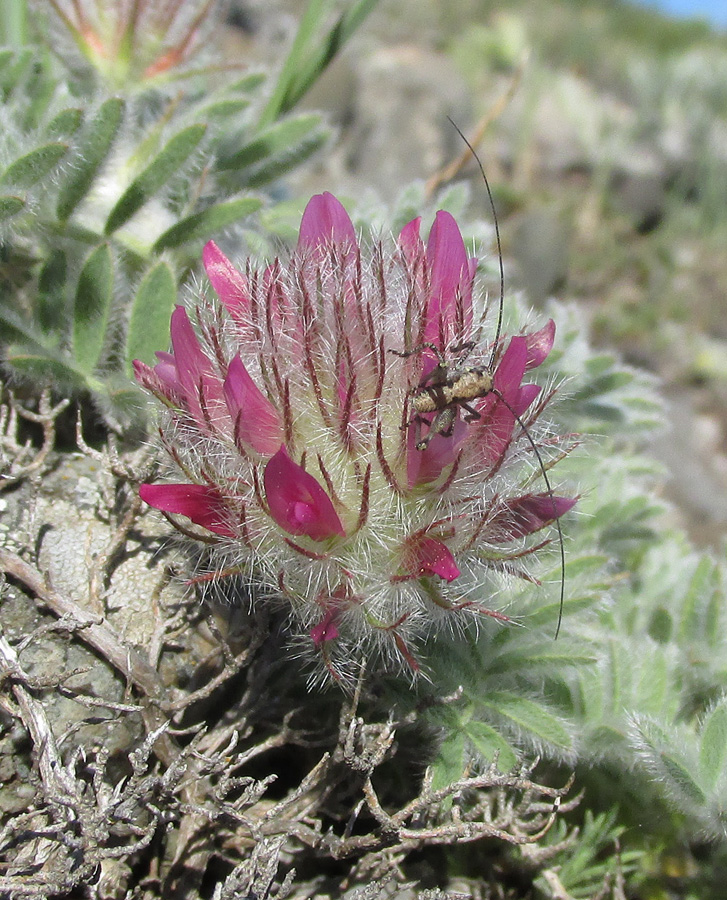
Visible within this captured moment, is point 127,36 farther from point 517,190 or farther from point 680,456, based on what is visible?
point 517,190

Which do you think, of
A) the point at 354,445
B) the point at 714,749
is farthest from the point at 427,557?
the point at 714,749

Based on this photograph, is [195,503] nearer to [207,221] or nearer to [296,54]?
[207,221]

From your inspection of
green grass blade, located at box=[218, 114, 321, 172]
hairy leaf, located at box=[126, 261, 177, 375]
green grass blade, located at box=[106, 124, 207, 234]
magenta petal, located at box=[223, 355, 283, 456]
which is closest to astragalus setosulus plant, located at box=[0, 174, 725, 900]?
magenta petal, located at box=[223, 355, 283, 456]

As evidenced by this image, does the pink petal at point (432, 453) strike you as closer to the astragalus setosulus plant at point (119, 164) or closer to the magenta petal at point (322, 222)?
the magenta petal at point (322, 222)

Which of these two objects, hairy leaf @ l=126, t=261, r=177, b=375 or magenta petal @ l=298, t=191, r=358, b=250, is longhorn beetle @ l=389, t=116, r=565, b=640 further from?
hairy leaf @ l=126, t=261, r=177, b=375

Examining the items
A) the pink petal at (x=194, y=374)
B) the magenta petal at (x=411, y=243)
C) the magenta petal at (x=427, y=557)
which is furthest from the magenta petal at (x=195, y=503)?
the magenta petal at (x=411, y=243)

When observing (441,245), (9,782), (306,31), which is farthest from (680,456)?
(9,782)

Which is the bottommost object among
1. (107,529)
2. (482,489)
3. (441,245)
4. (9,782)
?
(9,782)
